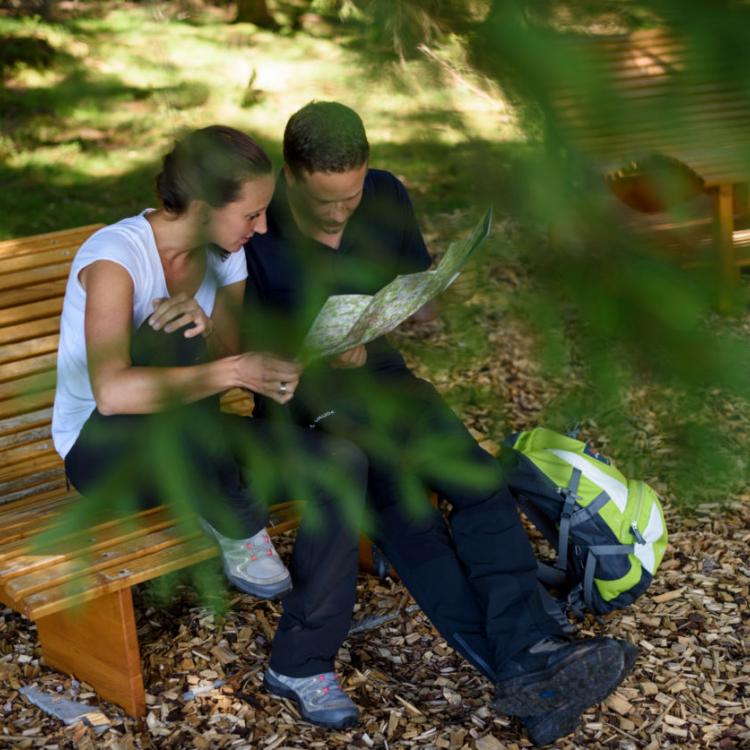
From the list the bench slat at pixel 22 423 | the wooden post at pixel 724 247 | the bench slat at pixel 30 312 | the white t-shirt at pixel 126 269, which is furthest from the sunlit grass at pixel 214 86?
the bench slat at pixel 30 312

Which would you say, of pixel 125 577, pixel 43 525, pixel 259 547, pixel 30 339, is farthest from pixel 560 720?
pixel 30 339

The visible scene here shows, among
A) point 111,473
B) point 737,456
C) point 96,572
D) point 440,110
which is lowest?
point 96,572

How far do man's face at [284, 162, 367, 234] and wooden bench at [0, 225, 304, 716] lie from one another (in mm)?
532

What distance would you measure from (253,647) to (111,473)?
6.52 ft

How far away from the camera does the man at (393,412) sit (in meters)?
1.13

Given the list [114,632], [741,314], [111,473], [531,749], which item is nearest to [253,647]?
[114,632]

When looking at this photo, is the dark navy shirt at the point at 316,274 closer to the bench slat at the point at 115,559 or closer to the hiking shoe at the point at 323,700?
the bench slat at the point at 115,559

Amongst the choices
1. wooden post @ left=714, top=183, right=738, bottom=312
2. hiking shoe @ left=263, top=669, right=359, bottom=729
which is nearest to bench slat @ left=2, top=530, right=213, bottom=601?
hiking shoe @ left=263, top=669, right=359, bottom=729

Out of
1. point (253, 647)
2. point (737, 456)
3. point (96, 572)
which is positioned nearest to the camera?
point (737, 456)

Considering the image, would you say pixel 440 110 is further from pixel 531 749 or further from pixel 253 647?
pixel 253 647

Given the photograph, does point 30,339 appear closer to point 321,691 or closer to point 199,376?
point 321,691

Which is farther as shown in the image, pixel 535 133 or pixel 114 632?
pixel 114 632

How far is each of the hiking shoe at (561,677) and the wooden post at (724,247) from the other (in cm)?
177

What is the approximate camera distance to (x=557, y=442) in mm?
3104
